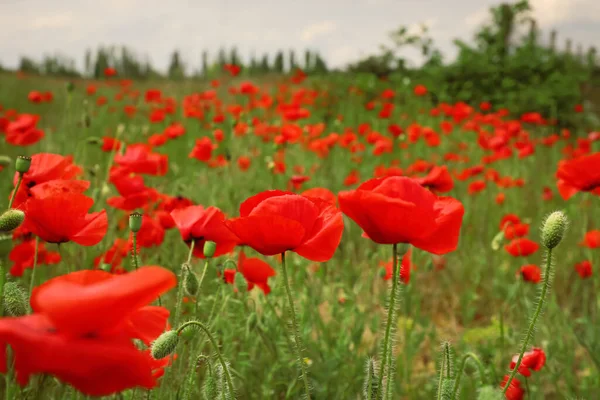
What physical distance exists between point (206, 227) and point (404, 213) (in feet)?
1.82

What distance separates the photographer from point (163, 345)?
2.55 ft

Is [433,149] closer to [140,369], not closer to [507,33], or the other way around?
[140,369]

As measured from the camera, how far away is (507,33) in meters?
11.5

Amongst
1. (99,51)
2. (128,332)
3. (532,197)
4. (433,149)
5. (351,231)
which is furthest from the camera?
(99,51)

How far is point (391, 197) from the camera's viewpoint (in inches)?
34.2

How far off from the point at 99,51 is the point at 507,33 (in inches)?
726

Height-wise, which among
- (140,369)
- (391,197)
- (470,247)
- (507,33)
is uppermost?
(507,33)

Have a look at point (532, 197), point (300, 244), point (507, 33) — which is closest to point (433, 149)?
point (532, 197)

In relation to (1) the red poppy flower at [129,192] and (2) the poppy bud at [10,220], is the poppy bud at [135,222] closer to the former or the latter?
(2) the poppy bud at [10,220]

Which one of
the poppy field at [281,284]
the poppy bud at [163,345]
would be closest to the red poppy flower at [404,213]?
the poppy field at [281,284]

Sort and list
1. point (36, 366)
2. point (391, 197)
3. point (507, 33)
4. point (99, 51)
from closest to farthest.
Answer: point (36, 366) → point (391, 197) → point (507, 33) → point (99, 51)

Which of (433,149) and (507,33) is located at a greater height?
(507,33)

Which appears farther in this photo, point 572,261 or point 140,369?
point 572,261

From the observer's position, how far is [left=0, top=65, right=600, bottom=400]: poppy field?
57 cm
